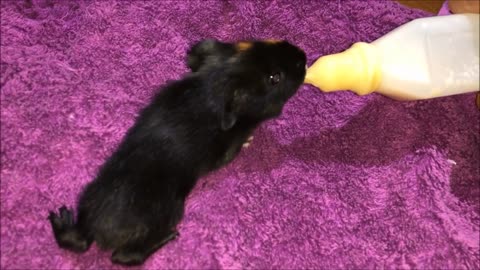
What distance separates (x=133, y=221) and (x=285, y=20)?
0.97 meters

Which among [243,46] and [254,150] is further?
[254,150]

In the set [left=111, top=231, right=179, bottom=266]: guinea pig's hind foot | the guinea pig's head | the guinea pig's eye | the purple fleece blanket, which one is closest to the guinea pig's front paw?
the purple fleece blanket

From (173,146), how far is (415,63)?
2.59 ft

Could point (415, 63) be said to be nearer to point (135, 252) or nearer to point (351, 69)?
point (351, 69)

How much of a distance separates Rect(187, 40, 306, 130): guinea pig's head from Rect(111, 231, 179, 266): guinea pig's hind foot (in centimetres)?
42

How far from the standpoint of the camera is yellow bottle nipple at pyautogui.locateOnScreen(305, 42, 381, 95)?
161cm

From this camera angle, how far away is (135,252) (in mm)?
1513

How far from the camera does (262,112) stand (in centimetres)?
156

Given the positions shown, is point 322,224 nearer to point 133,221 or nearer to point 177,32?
point 133,221

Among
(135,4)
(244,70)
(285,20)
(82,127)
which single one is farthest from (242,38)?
(82,127)

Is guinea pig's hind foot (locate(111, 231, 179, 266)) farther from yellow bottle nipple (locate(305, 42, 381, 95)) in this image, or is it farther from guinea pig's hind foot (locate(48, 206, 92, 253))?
yellow bottle nipple (locate(305, 42, 381, 95))

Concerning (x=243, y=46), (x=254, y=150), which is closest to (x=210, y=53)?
(x=243, y=46)

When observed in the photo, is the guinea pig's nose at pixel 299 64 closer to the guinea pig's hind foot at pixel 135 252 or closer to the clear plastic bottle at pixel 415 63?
the clear plastic bottle at pixel 415 63

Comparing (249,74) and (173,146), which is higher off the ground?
(249,74)
